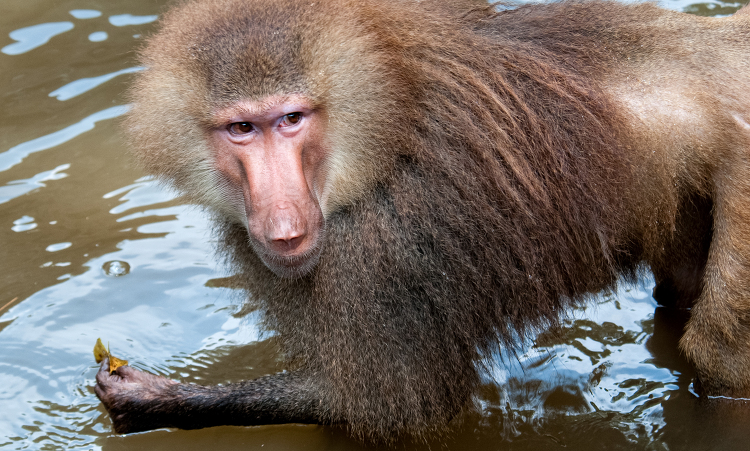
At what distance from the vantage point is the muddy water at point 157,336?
4.12 meters

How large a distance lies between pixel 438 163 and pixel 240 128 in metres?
0.82

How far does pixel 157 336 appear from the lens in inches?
186

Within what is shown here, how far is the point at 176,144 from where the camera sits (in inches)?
130

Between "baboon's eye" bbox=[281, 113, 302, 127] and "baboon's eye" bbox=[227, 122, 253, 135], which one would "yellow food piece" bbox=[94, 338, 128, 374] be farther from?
"baboon's eye" bbox=[281, 113, 302, 127]

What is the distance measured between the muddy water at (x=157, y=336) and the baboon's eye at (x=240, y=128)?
146cm

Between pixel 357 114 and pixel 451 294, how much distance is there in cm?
88

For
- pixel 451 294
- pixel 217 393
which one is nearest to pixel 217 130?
pixel 451 294

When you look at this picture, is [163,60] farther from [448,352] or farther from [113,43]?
[113,43]

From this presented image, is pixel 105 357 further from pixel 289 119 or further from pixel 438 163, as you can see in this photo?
pixel 438 163

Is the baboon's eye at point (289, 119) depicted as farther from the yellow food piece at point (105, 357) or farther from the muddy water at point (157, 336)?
the yellow food piece at point (105, 357)

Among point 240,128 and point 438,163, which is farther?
point 438,163

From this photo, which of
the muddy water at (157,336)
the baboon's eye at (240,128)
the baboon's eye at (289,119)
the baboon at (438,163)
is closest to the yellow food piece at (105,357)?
the muddy water at (157,336)

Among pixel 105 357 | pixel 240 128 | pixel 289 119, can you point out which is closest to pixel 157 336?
pixel 105 357

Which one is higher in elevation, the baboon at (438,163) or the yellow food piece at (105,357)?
the baboon at (438,163)
